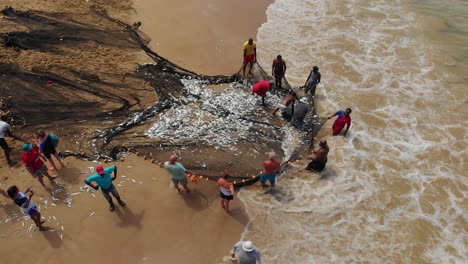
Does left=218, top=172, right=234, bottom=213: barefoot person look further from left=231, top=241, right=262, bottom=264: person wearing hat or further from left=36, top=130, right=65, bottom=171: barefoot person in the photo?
left=36, top=130, right=65, bottom=171: barefoot person

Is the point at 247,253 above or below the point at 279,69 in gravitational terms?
below

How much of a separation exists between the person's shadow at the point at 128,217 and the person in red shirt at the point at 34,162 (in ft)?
6.54

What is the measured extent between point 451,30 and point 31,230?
19945mm

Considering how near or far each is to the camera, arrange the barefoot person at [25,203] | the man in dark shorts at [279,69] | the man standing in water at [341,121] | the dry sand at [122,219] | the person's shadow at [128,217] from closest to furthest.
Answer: the barefoot person at [25,203] → the dry sand at [122,219] → the person's shadow at [128,217] → the man standing in water at [341,121] → the man in dark shorts at [279,69]

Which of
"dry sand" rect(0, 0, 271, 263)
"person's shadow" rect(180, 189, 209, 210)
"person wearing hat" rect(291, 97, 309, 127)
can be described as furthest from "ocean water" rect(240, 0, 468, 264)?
"person's shadow" rect(180, 189, 209, 210)

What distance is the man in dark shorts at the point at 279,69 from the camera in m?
11.6

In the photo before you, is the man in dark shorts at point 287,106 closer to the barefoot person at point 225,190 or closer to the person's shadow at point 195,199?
the barefoot person at point 225,190

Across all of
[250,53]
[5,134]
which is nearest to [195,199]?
[5,134]

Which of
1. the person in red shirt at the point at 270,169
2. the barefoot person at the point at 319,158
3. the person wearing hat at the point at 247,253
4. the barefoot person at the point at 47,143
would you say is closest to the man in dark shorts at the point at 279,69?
the barefoot person at the point at 319,158

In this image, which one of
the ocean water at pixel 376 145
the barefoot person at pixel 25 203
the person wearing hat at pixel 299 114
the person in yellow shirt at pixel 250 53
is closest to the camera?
the barefoot person at pixel 25 203

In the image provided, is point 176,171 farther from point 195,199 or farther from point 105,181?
point 105,181

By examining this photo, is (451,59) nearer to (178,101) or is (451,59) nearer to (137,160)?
(178,101)

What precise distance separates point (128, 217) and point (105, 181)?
1.13 metres

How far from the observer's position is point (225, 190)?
773 centimetres
